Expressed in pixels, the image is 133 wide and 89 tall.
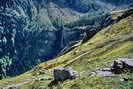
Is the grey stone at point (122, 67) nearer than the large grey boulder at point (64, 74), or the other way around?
the grey stone at point (122, 67)

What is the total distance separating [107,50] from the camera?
113188 mm

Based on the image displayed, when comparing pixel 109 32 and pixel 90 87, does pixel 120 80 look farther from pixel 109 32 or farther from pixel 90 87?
pixel 109 32

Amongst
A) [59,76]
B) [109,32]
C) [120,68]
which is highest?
[120,68]

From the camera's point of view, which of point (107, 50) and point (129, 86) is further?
point (107, 50)

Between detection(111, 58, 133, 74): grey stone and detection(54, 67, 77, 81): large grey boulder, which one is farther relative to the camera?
detection(54, 67, 77, 81): large grey boulder

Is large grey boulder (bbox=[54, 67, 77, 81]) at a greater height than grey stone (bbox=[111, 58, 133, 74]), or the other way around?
grey stone (bbox=[111, 58, 133, 74])

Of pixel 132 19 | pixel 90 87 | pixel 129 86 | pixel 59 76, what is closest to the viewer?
pixel 129 86

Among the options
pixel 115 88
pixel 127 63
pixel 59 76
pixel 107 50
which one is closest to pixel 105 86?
pixel 115 88

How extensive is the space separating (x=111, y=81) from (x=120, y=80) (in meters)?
0.82

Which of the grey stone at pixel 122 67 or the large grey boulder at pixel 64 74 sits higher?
the grey stone at pixel 122 67

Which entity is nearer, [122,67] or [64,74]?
[122,67]

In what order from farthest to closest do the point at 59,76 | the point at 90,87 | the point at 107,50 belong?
the point at 107,50 < the point at 59,76 < the point at 90,87

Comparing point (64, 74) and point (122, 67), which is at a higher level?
point (122, 67)

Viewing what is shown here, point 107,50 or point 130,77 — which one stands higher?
point 130,77
